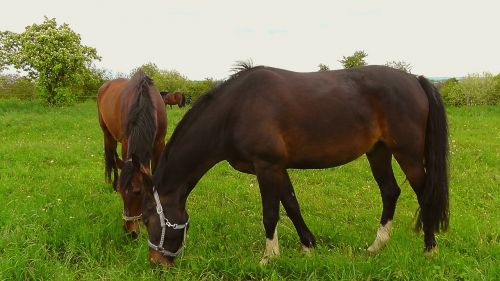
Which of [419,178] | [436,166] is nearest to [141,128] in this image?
[419,178]

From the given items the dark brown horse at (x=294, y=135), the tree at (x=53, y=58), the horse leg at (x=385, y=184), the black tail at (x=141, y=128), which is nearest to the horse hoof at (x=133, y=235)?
the dark brown horse at (x=294, y=135)

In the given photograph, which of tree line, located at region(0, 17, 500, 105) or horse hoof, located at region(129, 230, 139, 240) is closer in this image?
horse hoof, located at region(129, 230, 139, 240)

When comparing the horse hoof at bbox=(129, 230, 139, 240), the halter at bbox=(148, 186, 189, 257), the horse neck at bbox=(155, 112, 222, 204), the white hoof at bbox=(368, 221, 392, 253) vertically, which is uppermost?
the horse neck at bbox=(155, 112, 222, 204)

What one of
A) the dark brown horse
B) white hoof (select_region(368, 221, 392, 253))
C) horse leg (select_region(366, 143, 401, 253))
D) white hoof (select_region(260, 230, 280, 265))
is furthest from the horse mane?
white hoof (select_region(368, 221, 392, 253))

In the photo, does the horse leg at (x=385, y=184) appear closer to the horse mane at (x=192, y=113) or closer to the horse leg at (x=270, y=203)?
the horse leg at (x=270, y=203)

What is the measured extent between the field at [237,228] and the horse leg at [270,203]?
0.51 ft

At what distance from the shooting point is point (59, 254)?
3820 millimetres

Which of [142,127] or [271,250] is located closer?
[271,250]

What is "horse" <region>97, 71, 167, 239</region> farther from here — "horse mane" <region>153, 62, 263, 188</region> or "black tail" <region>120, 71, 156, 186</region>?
"horse mane" <region>153, 62, 263, 188</region>

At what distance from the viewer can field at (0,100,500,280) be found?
11.0ft

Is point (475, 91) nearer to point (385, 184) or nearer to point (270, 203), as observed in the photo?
point (385, 184)

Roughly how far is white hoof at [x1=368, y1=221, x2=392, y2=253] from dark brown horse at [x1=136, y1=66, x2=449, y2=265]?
2 cm

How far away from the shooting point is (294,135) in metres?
3.68

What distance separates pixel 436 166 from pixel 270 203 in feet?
5.38
